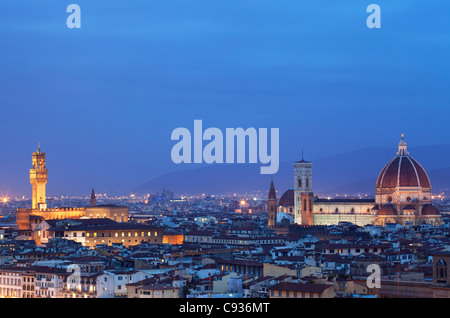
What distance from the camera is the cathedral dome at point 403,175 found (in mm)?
100438

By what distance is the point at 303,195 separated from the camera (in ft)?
345

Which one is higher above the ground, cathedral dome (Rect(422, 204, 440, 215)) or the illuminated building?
cathedral dome (Rect(422, 204, 440, 215))

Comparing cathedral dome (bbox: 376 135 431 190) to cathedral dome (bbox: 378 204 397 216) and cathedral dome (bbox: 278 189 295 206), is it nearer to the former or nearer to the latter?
cathedral dome (bbox: 378 204 397 216)

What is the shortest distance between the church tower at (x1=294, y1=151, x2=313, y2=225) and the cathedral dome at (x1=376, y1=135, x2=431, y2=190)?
7.48m

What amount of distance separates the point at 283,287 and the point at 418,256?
67.9ft

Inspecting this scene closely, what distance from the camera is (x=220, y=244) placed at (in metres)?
68.8

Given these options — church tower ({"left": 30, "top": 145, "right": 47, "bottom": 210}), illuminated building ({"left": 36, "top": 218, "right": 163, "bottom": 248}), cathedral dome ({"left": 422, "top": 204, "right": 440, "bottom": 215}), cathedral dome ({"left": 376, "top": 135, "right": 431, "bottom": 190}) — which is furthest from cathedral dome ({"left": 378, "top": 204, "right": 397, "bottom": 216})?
church tower ({"left": 30, "top": 145, "right": 47, "bottom": 210})

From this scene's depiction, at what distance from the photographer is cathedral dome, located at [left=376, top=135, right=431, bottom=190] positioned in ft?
330

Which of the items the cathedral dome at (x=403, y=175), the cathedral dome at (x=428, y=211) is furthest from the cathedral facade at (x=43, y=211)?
the cathedral dome at (x=428, y=211)

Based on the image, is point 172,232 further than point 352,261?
Yes

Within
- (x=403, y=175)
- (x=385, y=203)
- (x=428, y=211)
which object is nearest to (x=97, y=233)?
(x=385, y=203)

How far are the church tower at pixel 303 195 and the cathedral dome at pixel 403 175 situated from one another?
24.5ft
